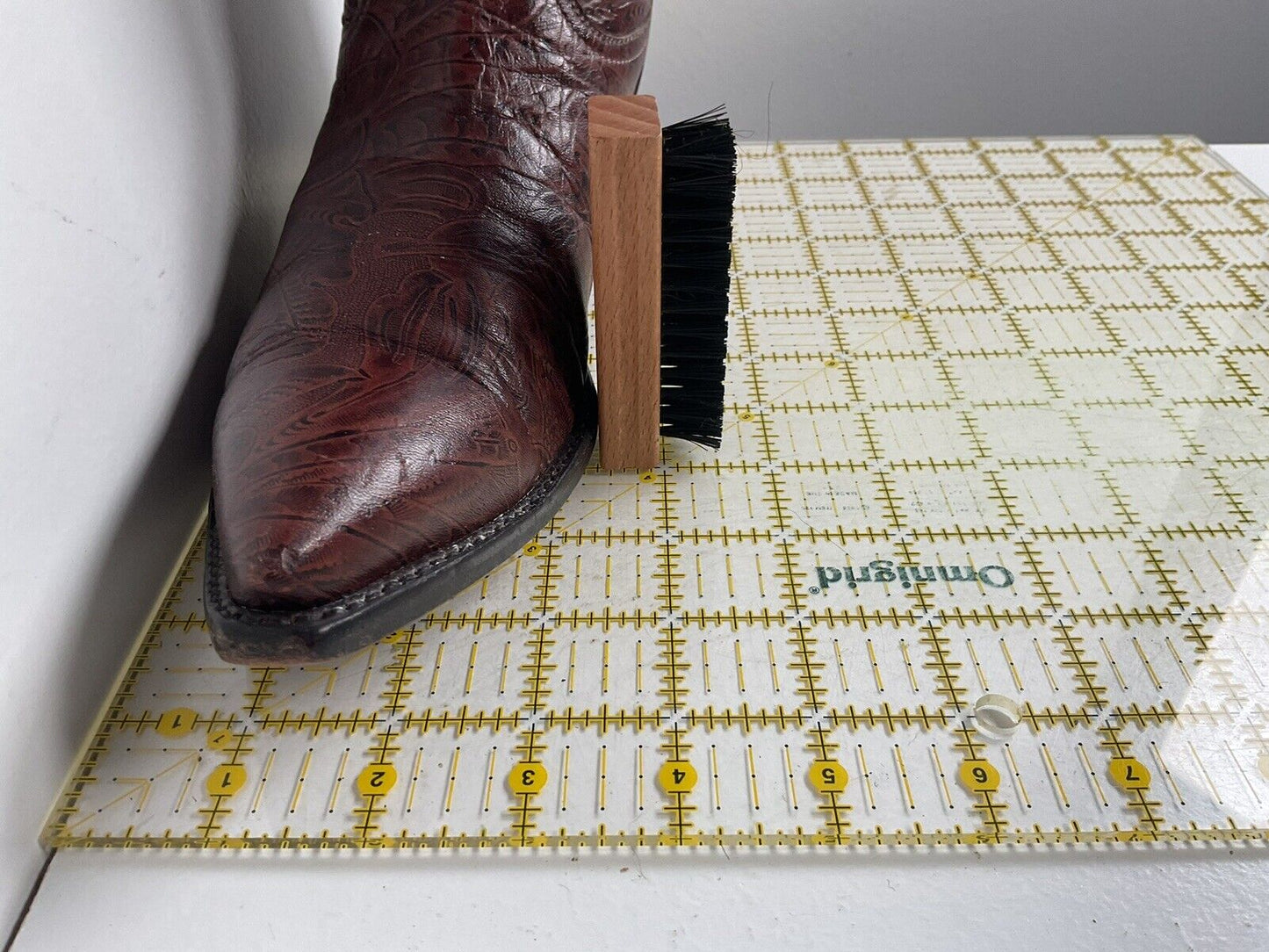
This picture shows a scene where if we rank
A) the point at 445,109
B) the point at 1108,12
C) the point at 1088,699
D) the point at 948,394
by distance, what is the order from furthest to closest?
the point at 1108,12 → the point at 948,394 → the point at 445,109 → the point at 1088,699

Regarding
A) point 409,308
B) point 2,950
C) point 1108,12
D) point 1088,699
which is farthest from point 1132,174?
point 2,950

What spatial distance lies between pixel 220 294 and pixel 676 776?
47cm

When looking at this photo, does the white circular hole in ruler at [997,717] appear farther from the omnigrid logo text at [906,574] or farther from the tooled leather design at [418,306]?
the tooled leather design at [418,306]

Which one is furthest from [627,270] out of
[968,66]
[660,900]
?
[968,66]

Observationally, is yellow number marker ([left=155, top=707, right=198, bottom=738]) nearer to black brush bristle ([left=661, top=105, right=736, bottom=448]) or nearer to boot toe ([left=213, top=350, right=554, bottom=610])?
boot toe ([left=213, top=350, right=554, bottom=610])

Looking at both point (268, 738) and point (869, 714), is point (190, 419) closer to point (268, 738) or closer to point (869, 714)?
point (268, 738)

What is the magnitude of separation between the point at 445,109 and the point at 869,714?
0.48 meters

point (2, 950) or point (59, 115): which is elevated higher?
point (59, 115)

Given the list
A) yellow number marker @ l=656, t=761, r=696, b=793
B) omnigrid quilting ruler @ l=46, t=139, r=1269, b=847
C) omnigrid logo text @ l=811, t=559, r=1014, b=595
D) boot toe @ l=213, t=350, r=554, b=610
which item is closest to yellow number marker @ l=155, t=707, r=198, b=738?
omnigrid quilting ruler @ l=46, t=139, r=1269, b=847

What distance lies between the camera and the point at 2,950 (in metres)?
0.48

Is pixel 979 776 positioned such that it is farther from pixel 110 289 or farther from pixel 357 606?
pixel 110 289

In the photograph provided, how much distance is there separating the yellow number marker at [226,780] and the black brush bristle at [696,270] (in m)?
0.37

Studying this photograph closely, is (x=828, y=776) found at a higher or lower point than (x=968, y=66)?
lower

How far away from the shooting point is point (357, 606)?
0.52 meters
